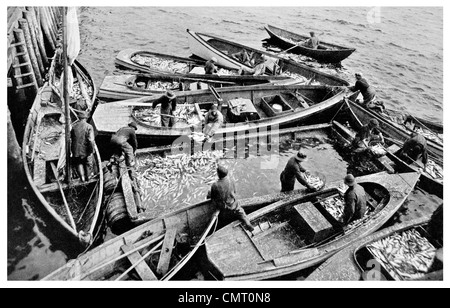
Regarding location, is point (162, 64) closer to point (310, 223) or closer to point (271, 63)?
point (271, 63)

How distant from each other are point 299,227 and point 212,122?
4938 mm

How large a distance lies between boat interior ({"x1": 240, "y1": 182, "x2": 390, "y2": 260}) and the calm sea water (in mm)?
1961

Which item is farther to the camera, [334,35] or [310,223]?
[334,35]

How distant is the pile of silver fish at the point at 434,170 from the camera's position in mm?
10991

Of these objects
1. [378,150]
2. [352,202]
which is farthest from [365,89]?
[352,202]

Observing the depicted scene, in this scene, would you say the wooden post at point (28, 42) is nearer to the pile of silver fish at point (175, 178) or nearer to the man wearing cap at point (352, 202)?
the pile of silver fish at point (175, 178)

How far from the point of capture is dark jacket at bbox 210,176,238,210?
7.23 metres

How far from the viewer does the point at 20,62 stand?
11.0m

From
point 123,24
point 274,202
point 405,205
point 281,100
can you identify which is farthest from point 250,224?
point 123,24

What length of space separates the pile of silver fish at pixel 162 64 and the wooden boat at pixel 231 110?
422cm

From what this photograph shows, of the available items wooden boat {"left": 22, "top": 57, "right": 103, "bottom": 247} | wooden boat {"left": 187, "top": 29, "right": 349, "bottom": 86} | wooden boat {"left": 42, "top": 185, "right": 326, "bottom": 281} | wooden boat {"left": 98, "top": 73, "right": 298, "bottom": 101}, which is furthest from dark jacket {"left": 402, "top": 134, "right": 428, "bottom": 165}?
wooden boat {"left": 22, "top": 57, "right": 103, "bottom": 247}

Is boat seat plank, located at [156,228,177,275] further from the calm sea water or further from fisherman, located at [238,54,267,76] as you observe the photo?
fisherman, located at [238,54,267,76]

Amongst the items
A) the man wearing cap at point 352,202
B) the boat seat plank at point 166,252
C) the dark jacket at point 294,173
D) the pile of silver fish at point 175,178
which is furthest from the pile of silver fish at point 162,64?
the man wearing cap at point 352,202
